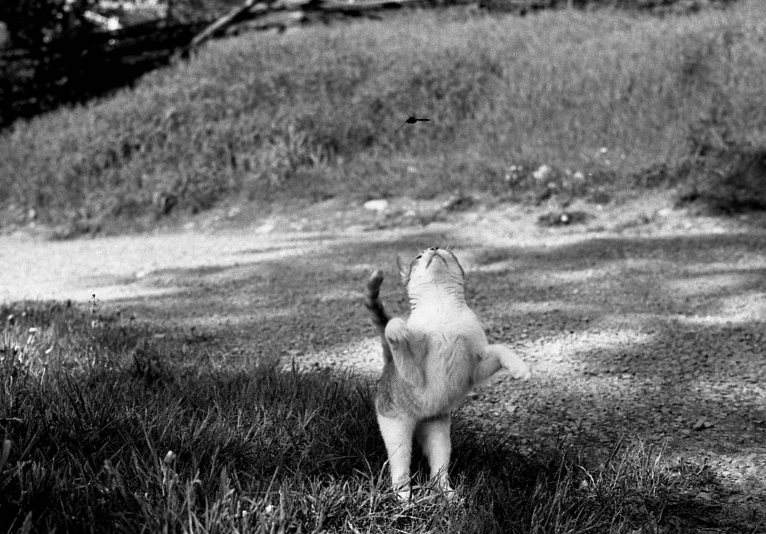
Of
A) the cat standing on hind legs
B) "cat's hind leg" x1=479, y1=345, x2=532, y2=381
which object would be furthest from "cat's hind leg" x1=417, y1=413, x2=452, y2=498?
"cat's hind leg" x1=479, y1=345, x2=532, y2=381

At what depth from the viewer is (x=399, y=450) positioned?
2.73 m

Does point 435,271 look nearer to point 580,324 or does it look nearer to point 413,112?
point 580,324

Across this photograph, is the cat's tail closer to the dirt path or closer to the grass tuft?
the grass tuft

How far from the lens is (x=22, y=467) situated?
234 centimetres

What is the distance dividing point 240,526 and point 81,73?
41.3 feet

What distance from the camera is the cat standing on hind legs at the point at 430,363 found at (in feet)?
8.73

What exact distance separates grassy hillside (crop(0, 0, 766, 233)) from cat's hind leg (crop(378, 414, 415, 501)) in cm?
575

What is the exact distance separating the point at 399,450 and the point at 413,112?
784 cm

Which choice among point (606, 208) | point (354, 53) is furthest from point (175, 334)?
point (354, 53)

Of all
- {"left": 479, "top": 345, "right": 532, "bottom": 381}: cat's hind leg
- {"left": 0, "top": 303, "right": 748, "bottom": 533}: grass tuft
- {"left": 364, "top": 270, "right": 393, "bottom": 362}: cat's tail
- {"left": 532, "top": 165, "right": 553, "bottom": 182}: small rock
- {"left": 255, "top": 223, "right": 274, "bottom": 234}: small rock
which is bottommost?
{"left": 255, "top": 223, "right": 274, "bottom": 234}: small rock

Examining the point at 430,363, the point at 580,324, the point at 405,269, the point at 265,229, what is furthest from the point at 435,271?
the point at 265,229

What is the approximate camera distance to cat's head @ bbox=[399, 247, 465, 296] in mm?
2857

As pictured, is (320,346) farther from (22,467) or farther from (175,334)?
(22,467)

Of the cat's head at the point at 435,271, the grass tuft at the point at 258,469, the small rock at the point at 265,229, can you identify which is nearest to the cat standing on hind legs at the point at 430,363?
the cat's head at the point at 435,271
